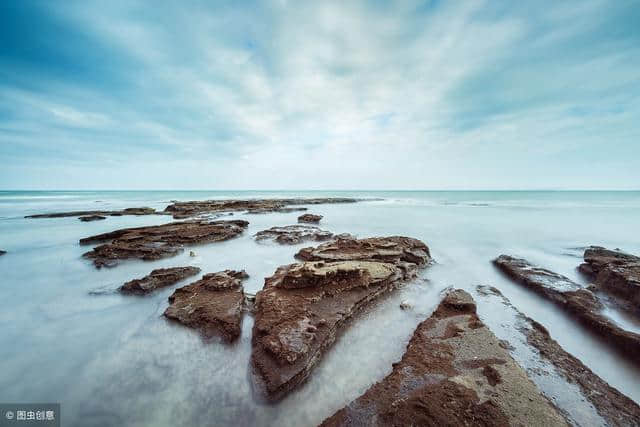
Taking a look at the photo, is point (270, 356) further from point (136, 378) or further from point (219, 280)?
point (219, 280)

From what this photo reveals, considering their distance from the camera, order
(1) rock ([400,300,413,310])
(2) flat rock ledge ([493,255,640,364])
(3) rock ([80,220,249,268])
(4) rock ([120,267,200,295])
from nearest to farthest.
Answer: (2) flat rock ledge ([493,255,640,364]) → (1) rock ([400,300,413,310]) → (4) rock ([120,267,200,295]) → (3) rock ([80,220,249,268])

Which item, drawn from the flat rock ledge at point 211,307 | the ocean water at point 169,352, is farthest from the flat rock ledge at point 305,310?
the flat rock ledge at point 211,307

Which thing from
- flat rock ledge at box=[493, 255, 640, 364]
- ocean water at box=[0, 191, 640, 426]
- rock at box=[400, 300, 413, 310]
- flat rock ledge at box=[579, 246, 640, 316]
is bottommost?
ocean water at box=[0, 191, 640, 426]

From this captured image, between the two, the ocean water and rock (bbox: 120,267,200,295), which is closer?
the ocean water

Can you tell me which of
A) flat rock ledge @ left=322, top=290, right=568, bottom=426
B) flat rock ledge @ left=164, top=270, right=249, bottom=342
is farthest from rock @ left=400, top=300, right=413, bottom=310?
flat rock ledge @ left=164, top=270, right=249, bottom=342

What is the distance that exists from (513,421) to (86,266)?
11.2m

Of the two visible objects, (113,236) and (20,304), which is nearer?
(20,304)

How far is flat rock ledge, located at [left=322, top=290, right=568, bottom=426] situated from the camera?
2.45m

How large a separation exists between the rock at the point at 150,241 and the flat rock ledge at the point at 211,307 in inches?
170

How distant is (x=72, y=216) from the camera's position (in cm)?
2236

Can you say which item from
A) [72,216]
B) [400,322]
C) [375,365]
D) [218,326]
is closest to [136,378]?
[218,326]

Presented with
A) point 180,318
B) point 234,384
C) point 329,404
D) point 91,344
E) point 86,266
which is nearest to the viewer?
point 329,404

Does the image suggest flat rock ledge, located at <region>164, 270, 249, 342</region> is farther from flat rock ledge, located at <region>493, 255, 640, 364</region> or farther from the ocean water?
flat rock ledge, located at <region>493, 255, 640, 364</region>

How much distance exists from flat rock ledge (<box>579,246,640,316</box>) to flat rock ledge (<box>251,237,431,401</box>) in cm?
423
